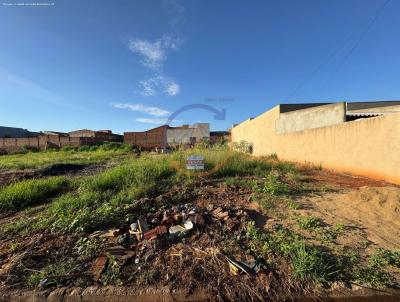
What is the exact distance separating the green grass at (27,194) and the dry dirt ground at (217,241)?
59cm

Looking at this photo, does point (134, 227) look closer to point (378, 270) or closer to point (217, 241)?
point (217, 241)

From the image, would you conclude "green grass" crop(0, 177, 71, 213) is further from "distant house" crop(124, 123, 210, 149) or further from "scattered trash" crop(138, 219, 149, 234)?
"distant house" crop(124, 123, 210, 149)

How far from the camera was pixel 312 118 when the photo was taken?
8875mm

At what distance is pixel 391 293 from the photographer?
83.8 inches

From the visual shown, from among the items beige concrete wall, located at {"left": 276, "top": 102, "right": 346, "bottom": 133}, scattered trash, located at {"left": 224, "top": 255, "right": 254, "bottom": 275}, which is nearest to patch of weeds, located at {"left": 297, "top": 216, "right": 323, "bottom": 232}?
scattered trash, located at {"left": 224, "top": 255, "right": 254, "bottom": 275}

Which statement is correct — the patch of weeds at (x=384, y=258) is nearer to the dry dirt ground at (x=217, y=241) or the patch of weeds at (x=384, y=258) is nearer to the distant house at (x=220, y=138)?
the dry dirt ground at (x=217, y=241)

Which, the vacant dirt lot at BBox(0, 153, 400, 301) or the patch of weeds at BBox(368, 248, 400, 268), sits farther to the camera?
the patch of weeds at BBox(368, 248, 400, 268)

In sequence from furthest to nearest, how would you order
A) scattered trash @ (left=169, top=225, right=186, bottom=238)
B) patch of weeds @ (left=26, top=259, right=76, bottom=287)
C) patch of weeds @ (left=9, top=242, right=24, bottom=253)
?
scattered trash @ (left=169, top=225, right=186, bottom=238) < patch of weeds @ (left=9, top=242, right=24, bottom=253) < patch of weeds @ (left=26, top=259, right=76, bottom=287)

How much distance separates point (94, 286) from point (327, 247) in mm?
2727

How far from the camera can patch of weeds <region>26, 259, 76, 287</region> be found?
2297mm

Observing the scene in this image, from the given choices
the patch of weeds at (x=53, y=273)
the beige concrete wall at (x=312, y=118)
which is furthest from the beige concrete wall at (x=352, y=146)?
the patch of weeds at (x=53, y=273)

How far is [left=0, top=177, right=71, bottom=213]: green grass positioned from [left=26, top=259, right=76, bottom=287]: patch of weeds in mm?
2847

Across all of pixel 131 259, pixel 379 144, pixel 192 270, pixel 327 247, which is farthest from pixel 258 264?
pixel 379 144

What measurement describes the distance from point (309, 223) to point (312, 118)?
690 cm
